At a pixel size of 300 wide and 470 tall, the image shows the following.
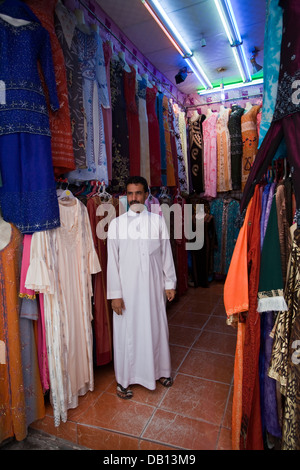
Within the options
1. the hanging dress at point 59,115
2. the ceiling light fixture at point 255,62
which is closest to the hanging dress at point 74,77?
the hanging dress at point 59,115

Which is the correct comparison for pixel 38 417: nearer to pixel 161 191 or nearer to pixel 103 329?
pixel 103 329

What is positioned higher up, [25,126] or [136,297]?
[25,126]

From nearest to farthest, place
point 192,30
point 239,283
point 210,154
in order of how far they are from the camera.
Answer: point 239,283 → point 192,30 → point 210,154

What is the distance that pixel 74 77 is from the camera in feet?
6.91

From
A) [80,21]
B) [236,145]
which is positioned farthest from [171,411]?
[236,145]

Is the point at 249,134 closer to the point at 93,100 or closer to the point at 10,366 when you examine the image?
the point at 93,100

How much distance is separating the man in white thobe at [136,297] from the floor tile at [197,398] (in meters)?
0.12

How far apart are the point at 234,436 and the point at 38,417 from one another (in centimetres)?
122

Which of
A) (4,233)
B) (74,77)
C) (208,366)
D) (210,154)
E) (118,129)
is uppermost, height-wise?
(74,77)

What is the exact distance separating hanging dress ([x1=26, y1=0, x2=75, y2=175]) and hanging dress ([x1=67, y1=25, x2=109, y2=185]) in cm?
30

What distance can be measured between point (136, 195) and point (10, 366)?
1.38 meters

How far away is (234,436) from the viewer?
1539mm
